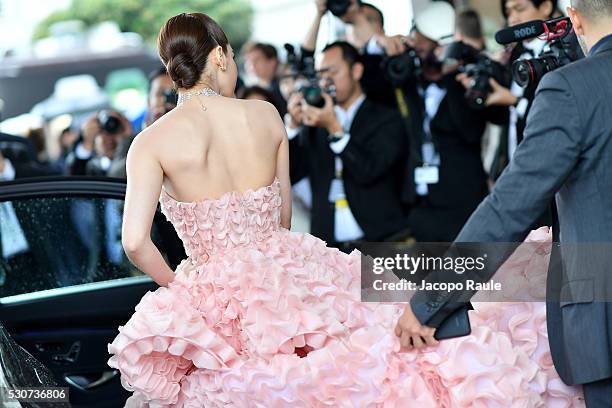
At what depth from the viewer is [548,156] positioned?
2.88 metres

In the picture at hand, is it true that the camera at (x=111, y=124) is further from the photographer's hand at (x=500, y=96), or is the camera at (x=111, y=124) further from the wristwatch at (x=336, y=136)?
the photographer's hand at (x=500, y=96)

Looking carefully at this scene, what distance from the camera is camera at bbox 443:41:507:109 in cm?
624

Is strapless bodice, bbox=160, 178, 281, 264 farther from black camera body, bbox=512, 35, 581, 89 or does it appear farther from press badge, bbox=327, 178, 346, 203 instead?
press badge, bbox=327, 178, 346, 203

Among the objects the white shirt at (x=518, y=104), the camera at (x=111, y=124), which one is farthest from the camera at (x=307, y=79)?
the camera at (x=111, y=124)

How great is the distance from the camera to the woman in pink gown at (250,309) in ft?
10.7

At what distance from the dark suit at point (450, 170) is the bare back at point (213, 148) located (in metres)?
2.97

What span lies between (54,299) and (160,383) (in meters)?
1.31

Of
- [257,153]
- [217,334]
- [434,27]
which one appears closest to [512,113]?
[434,27]

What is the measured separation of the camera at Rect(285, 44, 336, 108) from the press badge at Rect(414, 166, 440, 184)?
0.71 meters

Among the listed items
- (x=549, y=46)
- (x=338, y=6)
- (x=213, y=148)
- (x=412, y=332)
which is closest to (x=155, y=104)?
(x=338, y=6)

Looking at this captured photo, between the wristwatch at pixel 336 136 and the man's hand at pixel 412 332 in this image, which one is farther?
the wristwatch at pixel 336 136

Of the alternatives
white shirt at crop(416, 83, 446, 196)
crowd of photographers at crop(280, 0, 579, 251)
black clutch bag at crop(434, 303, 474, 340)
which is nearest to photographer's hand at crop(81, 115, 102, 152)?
crowd of photographers at crop(280, 0, 579, 251)

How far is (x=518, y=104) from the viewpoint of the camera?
5898 millimetres

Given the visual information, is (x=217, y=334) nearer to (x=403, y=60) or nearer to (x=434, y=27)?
(x=403, y=60)
